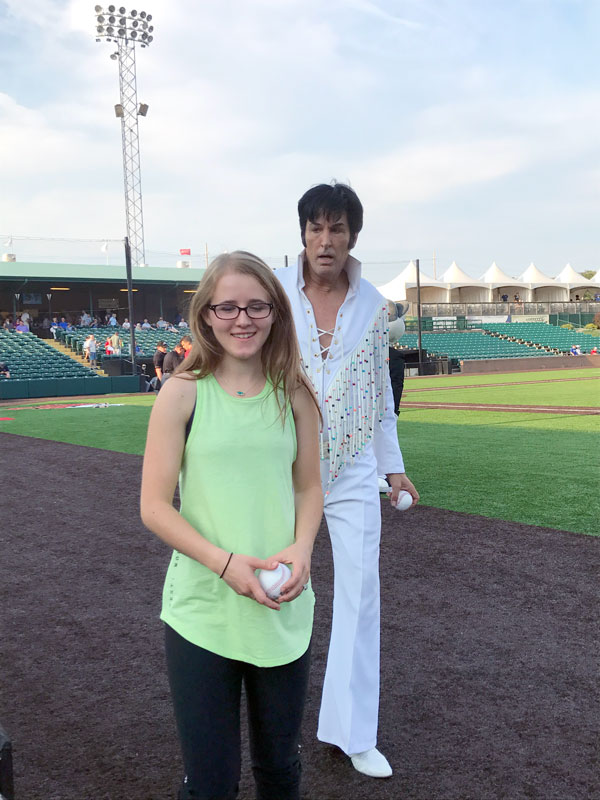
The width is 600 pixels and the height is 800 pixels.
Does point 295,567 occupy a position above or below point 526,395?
above

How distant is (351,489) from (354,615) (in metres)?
0.45

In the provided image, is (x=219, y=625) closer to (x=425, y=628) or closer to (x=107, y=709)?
(x=107, y=709)

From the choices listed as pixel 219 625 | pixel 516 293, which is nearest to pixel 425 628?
pixel 219 625

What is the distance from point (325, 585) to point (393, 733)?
1.90m

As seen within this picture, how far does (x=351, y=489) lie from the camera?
2.85 metres

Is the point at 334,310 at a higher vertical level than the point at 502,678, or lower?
higher

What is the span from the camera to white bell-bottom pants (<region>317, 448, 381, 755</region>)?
2797mm

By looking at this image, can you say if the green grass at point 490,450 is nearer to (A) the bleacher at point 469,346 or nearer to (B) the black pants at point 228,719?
(B) the black pants at point 228,719

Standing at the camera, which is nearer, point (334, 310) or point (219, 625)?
point (219, 625)

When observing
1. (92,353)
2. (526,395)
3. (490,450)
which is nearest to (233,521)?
(490,450)

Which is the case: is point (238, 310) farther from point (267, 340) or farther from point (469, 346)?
point (469, 346)

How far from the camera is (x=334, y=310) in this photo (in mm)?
3014

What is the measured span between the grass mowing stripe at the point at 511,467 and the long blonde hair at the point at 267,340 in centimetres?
471

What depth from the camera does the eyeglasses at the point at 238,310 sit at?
6.35 ft
